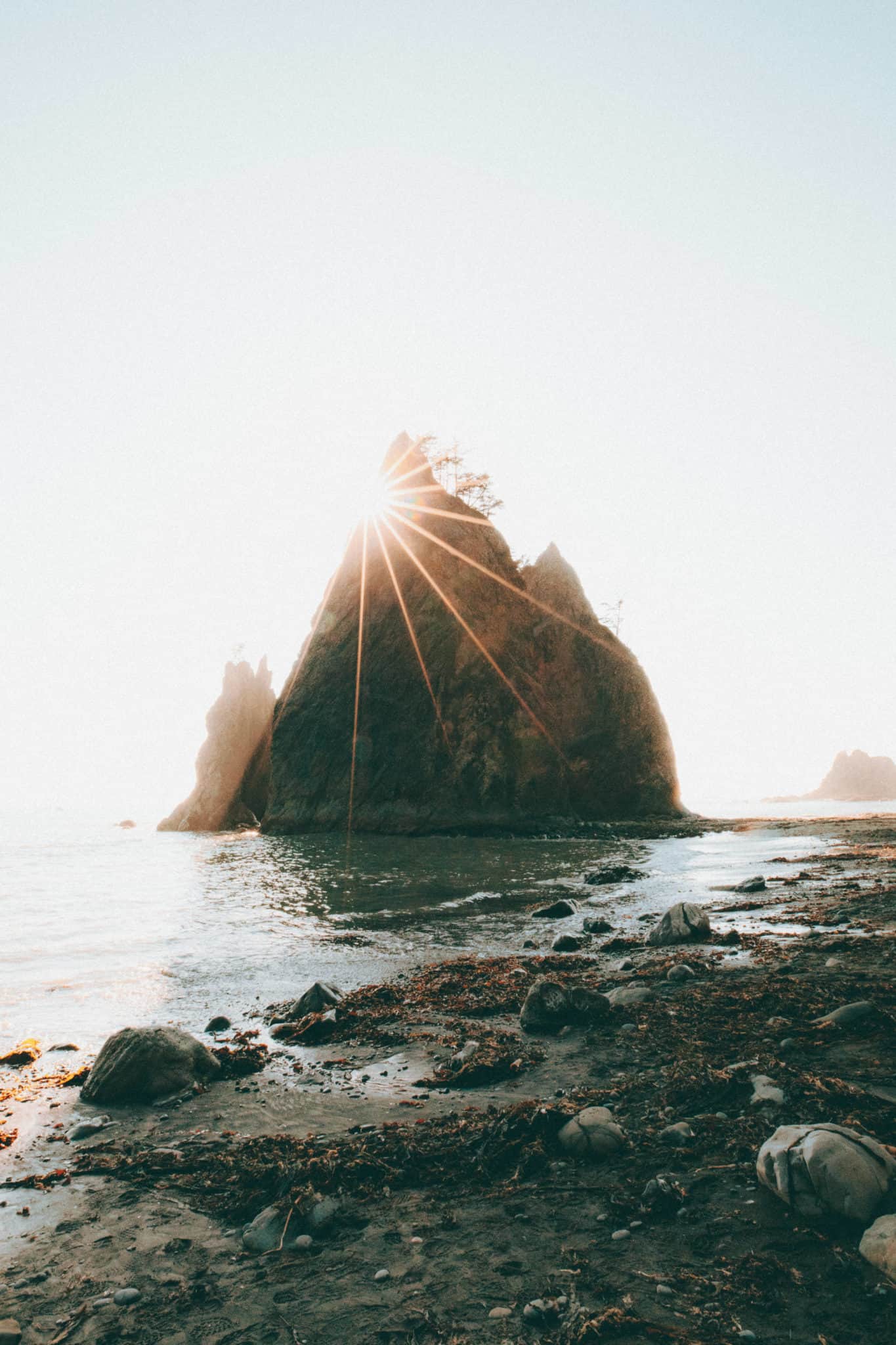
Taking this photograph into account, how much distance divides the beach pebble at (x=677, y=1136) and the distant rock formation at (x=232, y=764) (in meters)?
52.0

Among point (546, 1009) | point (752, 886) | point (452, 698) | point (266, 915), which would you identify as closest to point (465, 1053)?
point (546, 1009)

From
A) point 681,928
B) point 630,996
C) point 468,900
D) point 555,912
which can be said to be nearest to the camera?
point 630,996

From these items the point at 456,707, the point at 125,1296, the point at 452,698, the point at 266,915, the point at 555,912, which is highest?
the point at 452,698

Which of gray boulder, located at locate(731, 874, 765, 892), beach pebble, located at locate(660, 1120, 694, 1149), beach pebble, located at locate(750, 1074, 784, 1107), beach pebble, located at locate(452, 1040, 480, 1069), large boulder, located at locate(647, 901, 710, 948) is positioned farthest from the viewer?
gray boulder, located at locate(731, 874, 765, 892)

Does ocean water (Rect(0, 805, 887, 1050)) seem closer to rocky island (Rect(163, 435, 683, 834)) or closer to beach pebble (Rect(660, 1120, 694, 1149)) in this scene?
beach pebble (Rect(660, 1120, 694, 1149))

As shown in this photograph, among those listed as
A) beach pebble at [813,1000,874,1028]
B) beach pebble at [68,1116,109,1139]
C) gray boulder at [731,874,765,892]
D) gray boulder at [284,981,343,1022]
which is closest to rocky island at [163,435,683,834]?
gray boulder at [731,874,765,892]

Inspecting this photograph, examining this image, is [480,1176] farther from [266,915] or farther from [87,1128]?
[266,915]

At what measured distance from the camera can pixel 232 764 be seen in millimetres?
54281

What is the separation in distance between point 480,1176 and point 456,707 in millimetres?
35326

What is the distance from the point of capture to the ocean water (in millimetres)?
7832

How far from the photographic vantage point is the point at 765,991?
5.93 metres

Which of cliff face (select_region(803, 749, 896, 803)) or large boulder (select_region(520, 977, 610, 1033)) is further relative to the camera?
cliff face (select_region(803, 749, 896, 803))

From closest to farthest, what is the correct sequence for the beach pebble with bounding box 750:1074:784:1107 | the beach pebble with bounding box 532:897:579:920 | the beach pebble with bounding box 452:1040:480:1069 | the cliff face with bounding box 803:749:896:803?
the beach pebble with bounding box 750:1074:784:1107 → the beach pebble with bounding box 452:1040:480:1069 → the beach pebble with bounding box 532:897:579:920 → the cliff face with bounding box 803:749:896:803

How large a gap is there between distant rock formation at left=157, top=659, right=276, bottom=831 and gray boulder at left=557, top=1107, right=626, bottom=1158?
51.7 m
